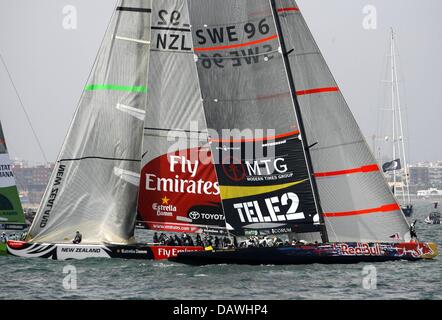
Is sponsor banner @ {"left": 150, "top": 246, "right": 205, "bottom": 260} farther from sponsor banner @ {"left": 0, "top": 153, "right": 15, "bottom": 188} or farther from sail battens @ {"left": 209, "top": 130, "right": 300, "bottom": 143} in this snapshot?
sponsor banner @ {"left": 0, "top": 153, "right": 15, "bottom": 188}

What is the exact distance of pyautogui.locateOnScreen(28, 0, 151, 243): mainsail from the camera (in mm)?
34000

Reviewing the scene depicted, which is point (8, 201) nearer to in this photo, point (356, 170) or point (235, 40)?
point (235, 40)

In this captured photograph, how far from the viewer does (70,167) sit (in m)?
34.1

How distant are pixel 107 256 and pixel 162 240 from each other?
6.56 feet

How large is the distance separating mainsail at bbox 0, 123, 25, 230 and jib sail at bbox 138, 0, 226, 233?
945cm

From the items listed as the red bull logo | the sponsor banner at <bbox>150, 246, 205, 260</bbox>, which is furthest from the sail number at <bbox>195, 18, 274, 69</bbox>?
the red bull logo

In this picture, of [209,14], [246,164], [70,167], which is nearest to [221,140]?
[246,164]

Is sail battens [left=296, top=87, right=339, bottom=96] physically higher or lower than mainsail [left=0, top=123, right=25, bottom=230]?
higher

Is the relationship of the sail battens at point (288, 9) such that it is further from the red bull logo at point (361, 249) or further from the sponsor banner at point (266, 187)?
the red bull logo at point (361, 249)

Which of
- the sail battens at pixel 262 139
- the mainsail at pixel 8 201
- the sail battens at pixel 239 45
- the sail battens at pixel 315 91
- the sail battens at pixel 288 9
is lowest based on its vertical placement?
the mainsail at pixel 8 201

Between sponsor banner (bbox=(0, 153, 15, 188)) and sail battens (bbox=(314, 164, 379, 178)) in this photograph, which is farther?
sponsor banner (bbox=(0, 153, 15, 188))

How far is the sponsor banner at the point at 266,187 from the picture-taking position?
30312 mm

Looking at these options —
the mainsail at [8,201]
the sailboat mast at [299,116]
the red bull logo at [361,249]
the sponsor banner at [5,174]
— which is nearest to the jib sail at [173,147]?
the sailboat mast at [299,116]
